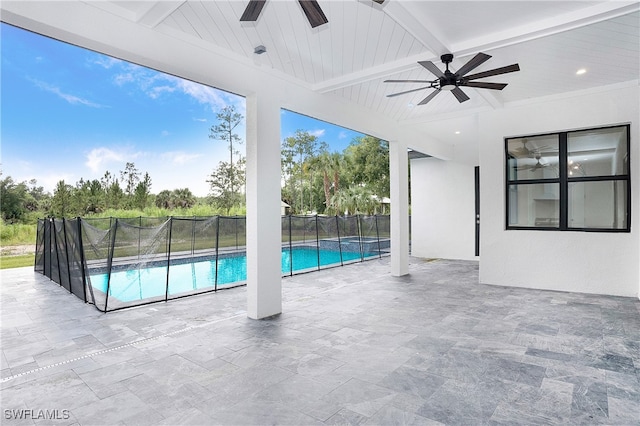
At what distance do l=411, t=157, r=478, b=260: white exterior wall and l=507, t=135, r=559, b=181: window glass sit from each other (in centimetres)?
299

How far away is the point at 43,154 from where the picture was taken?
11.7 m

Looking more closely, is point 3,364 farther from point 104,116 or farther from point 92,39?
point 104,116

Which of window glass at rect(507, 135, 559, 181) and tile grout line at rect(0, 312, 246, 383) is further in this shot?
window glass at rect(507, 135, 559, 181)

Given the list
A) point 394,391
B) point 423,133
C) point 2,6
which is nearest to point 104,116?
point 423,133


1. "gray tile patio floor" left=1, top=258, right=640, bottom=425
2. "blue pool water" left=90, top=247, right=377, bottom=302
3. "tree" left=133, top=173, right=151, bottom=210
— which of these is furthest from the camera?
"tree" left=133, top=173, right=151, bottom=210

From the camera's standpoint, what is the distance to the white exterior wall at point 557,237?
512 centimetres

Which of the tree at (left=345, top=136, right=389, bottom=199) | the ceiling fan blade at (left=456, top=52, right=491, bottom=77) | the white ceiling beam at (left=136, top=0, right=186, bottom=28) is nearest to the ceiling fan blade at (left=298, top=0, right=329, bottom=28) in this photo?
the white ceiling beam at (left=136, top=0, right=186, bottom=28)

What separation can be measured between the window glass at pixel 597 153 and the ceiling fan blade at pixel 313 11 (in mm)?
5108

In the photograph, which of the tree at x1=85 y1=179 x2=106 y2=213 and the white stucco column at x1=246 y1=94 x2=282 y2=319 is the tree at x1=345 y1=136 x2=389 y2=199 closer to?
the tree at x1=85 y1=179 x2=106 y2=213

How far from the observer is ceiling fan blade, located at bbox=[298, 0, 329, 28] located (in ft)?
7.22

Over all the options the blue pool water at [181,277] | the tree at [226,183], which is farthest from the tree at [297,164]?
the blue pool water at [181,277]

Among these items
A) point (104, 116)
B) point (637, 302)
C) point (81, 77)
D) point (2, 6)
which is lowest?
point (637, 302)

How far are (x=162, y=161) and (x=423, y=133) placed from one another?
11636mm

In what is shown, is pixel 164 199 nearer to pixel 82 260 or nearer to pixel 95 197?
pixel 95 197
